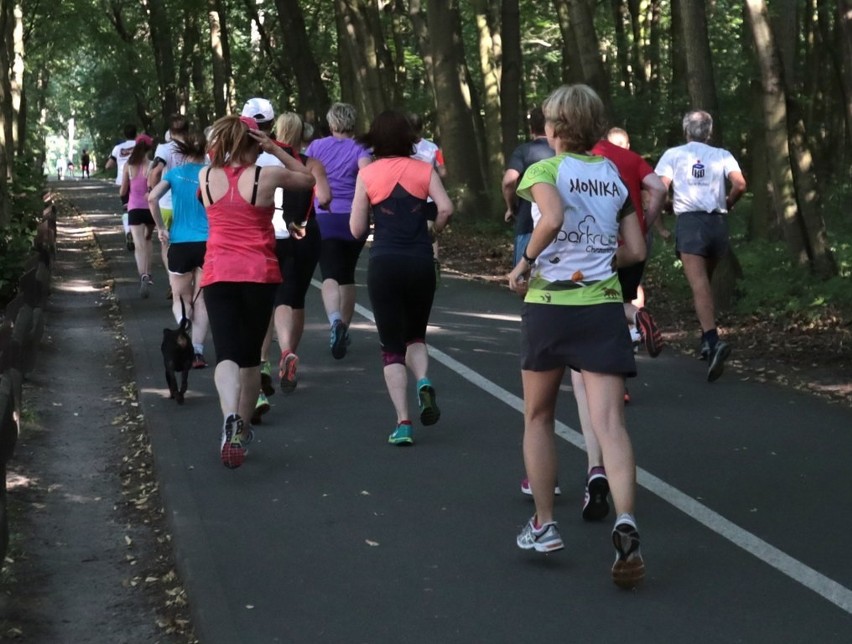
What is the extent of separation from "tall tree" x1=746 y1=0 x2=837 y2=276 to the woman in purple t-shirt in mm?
4751

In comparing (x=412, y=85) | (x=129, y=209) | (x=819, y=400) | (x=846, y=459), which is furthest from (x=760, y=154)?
(x=412, y=85)

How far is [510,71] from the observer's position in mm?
27766

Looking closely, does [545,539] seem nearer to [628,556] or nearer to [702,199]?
[628,556]

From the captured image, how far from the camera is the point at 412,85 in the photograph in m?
48.0

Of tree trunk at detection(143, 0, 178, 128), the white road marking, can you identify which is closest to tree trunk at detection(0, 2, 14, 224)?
the white road marking

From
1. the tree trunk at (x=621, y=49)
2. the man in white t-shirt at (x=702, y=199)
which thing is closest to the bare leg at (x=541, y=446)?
the man in white t-shirt at (x=702, y=199)

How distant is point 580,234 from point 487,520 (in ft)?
5.76

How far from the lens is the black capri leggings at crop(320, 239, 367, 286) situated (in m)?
11.8


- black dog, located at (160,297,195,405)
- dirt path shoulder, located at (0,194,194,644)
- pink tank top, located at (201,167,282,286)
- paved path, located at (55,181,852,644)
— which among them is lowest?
dirt path shoulder, located at (0,194,194,644)

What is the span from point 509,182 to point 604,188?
358 centimetres

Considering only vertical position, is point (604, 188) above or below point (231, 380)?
above

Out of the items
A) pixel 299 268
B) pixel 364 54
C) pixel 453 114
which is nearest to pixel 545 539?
pixel 299 268

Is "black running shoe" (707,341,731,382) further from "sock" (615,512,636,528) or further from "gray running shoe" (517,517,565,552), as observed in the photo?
"sock" (615,512,636,528)

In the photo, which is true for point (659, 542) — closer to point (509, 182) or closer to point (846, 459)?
point (846, 459)
